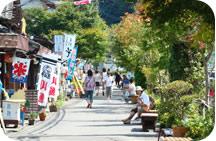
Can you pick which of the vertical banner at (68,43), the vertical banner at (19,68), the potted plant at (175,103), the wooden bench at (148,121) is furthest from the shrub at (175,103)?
the vertical banner at (68,43)

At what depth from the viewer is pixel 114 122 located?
775 inches

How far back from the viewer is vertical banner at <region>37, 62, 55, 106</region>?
20.6m

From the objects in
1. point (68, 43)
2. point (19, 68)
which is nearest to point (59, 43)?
point (68, 43)

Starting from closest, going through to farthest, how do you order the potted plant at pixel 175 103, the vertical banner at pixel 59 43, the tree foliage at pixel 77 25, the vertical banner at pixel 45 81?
1. the potted plant at pixel 175 103
2. the vertical banner at pixel 45 81
3. the vertical banner at pixel 59 43
4. the tree foliage at pixel 77 25

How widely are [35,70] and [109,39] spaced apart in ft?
89.2

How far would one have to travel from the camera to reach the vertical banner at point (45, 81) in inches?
810

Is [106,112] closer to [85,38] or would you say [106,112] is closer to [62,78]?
[62,78]

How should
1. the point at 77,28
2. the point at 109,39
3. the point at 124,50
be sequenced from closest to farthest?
the point at 124,50 → the point at 77,28 → the point at 109,39

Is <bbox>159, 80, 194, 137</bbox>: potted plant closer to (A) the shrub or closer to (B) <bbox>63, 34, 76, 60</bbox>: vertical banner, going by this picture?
(A) the shrub

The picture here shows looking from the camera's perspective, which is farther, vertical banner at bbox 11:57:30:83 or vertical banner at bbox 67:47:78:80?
vertical banner at bbox 67:47:78:80

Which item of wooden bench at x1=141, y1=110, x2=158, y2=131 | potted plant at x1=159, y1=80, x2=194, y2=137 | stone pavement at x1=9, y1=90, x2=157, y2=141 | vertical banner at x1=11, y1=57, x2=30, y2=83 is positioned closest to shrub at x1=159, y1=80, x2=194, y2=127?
potted plant at x1=159, y1=80, x2=194, y2=137

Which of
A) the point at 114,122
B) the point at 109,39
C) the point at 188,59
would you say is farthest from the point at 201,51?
the point at 109,39

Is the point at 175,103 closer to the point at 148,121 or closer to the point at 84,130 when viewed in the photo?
the point at 148,121

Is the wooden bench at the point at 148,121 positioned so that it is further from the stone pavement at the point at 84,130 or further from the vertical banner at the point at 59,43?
the vertical banner at the point at 59,43
